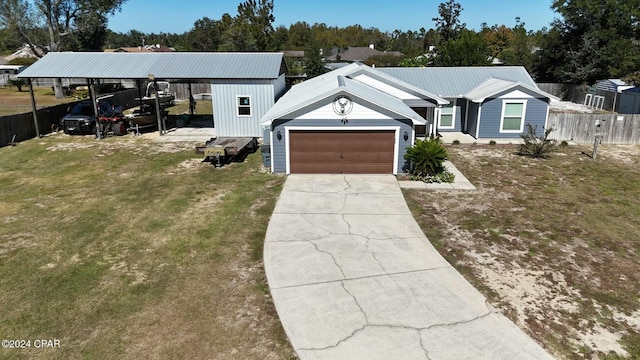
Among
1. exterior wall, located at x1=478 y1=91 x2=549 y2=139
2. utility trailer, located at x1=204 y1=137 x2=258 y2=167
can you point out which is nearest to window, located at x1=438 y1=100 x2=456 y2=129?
exterior wall, located at x1=478 y1=91 x2=549 y2=139

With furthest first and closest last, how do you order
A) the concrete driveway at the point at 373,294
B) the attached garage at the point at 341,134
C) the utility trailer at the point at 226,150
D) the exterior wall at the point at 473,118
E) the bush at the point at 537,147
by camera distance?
1. the exterior wall at the point at 473,118
2. the bush at the point at 537,147
3. the utility trailer at the point at 226,150
4. the attached garage at the point at 341,134
5. the concrete driveway at the point at 373,294

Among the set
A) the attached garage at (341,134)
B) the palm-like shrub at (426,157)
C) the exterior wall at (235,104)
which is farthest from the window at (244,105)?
the palm-like shrub at (426,157)

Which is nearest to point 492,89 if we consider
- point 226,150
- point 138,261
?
point 226,150

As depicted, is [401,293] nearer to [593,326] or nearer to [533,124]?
[593,326]

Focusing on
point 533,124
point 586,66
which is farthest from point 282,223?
point 586,66

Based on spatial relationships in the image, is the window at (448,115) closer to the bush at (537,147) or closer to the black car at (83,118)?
the bush at (537,147)

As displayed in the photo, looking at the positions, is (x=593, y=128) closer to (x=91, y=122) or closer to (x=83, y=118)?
(x=91, y=122)
